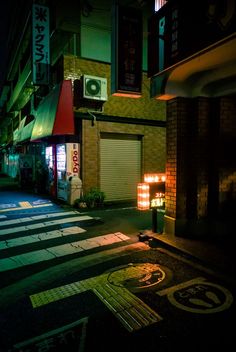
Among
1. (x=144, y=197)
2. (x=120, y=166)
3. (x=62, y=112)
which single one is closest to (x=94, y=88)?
(x=62, y=112)

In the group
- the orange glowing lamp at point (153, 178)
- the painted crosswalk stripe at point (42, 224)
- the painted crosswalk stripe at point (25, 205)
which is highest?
the orange glowing lamp at point (153, 178)

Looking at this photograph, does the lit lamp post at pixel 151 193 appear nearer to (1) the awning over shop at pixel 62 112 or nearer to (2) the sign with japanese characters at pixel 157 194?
(2) the sign with japanese characters at pixel 157 194

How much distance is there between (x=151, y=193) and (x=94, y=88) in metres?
7.08

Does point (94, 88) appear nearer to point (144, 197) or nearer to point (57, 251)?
point (144, 197)

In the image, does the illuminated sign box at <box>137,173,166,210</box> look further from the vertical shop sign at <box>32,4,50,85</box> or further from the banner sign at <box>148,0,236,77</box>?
the vertical shop sign at <box>32,4,50,85</box>

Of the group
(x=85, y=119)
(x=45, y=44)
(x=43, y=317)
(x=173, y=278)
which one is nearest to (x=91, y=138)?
(x=85, y=119)

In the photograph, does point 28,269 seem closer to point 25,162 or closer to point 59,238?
point 59,238

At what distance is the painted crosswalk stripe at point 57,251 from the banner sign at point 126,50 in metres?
4.11

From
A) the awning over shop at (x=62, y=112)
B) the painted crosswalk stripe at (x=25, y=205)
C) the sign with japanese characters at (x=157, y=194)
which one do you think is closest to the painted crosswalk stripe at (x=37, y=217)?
the painted crosswalk stripe at (x=25, y=205)

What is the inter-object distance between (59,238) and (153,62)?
5373 millimetres

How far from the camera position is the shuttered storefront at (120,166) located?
13945 millimetres

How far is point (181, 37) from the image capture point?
5637 millimetres

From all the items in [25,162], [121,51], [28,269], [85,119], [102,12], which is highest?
[102,12]

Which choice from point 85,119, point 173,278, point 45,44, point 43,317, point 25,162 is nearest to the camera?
point 43,317
